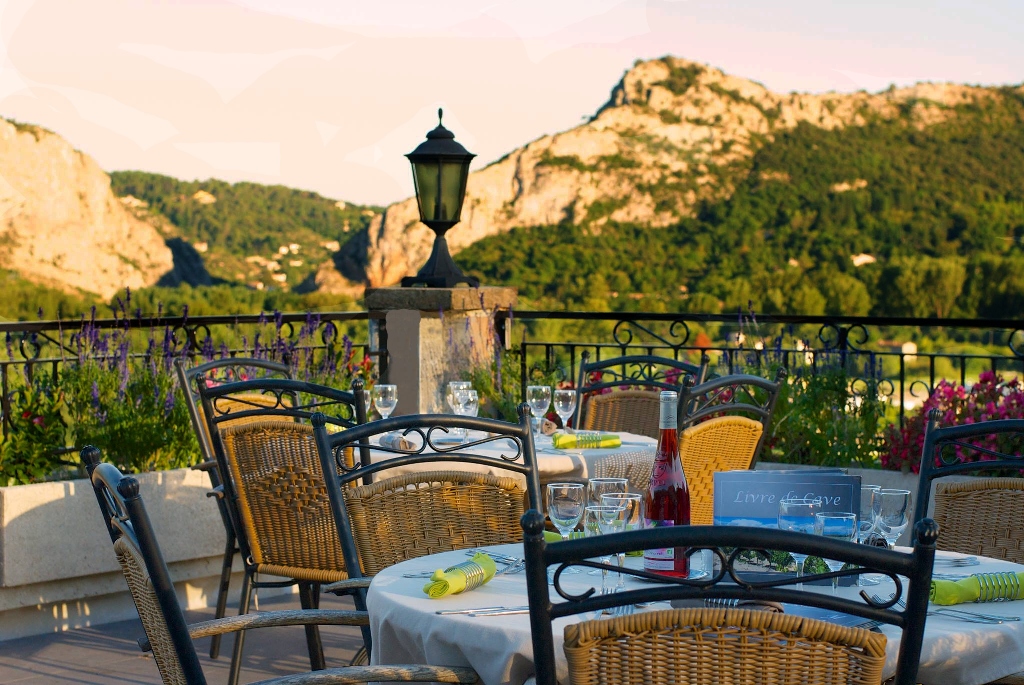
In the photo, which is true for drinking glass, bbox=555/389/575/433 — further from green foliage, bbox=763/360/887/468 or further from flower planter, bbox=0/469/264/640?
green foliage, bbox=763/360/887/468

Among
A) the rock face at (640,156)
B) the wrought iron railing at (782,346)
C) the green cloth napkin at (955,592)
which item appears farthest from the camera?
the rock face at (640,156)

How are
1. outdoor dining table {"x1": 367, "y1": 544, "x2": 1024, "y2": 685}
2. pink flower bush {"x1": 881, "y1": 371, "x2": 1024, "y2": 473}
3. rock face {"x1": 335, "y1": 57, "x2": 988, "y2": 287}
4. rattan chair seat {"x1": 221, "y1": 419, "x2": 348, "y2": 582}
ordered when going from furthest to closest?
rock face {"x1": 335, "y1": 57, "x2": 988, "y2": 287}
pink flower bush {"x1": 881, "y1": 371, "x2": 1024, "y2": 473}
rattan chair seat {"x1": 221, "y1": 419, "x2": 348, "y2": 582}
outdoor dining table {"x1": 367, "y1": 544, "x2": 1024, "y2": 685}

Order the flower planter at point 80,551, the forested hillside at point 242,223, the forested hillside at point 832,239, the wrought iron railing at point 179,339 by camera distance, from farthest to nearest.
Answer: the forested hillside at point 242,223
the forested hillside at point 832,239
the wrought iron railing at point 179,339
the flower planter at point 80,551

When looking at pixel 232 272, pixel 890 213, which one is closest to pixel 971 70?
pixel 890 213

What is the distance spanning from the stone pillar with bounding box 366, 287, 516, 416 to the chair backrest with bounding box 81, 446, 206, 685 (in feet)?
13.9

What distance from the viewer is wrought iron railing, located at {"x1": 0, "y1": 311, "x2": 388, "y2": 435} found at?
4.96m

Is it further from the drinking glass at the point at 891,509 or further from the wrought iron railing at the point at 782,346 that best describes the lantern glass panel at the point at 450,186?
the drinking glass at the point at 891,509

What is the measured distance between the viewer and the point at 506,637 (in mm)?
1678

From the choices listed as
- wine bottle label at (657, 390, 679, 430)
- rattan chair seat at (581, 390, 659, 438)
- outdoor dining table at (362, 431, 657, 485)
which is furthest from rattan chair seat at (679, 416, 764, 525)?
wine bottle label at (657, 390, 679, 430)

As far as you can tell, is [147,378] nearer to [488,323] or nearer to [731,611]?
[488,323]

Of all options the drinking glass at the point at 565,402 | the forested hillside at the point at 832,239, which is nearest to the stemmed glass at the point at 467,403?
the drinking glass at the point at 565,402

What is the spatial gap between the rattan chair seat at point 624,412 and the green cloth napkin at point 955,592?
2.80 meters

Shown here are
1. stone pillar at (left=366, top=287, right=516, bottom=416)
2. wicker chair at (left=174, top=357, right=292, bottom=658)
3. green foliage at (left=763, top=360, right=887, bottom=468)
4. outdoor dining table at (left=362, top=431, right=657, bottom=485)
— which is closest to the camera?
outdoor dining table at (left=362, top=431, right=657, bottom=485)

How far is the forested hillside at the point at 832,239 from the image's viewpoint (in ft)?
140
